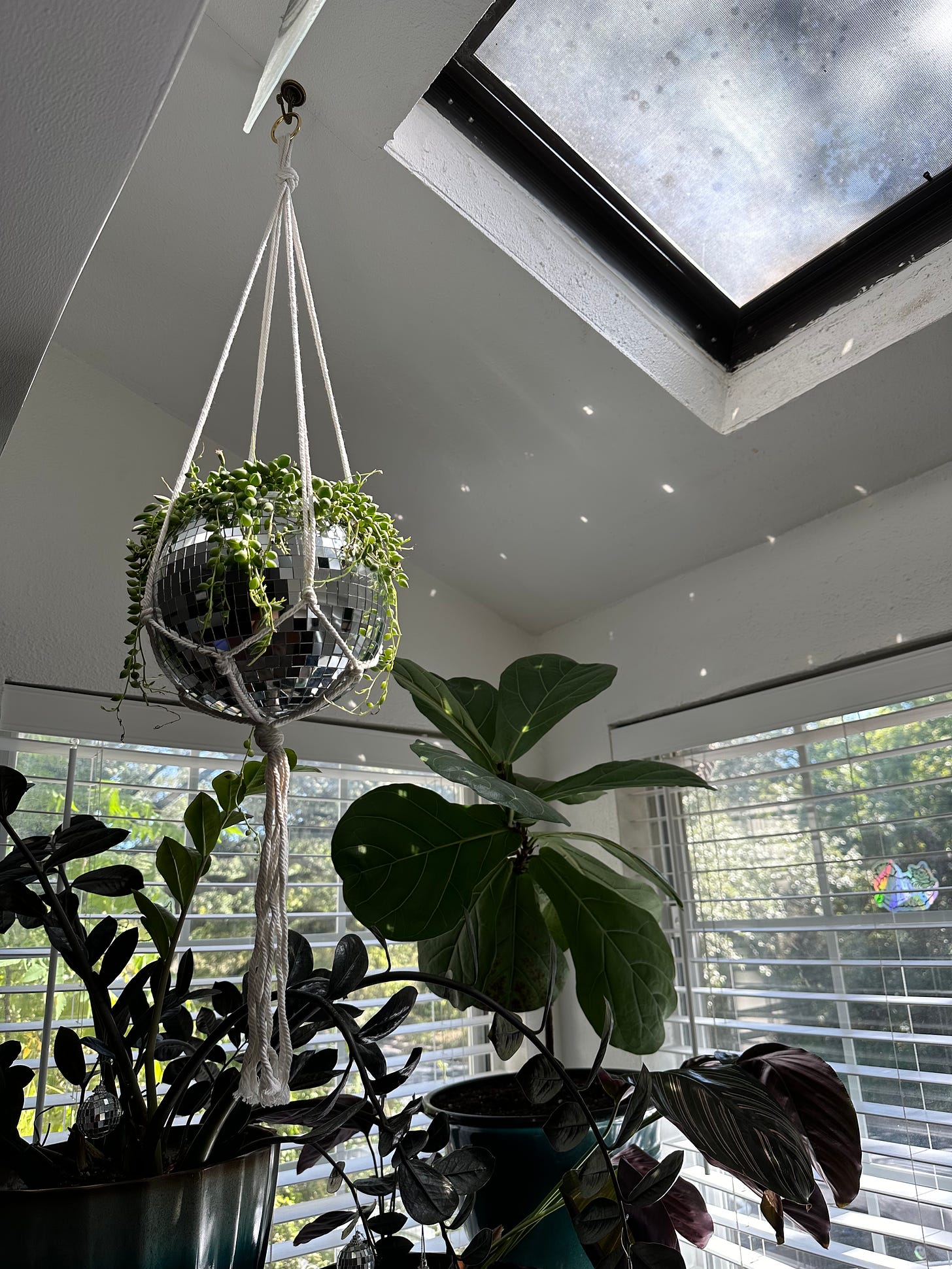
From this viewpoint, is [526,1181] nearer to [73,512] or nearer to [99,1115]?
[99,1115]

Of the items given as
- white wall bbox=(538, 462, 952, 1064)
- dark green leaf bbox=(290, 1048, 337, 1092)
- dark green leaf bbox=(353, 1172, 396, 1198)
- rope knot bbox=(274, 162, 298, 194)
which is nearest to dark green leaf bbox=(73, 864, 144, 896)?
dark green leaf bbox=(290, 1048, 337, 1092)

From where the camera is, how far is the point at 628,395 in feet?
4.99

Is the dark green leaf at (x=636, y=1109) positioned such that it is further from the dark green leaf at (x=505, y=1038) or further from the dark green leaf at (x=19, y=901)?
the dark green leaf at (x=19, y=901)

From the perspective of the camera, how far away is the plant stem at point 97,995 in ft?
2.55

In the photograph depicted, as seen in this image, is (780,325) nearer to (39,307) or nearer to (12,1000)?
(39,307)

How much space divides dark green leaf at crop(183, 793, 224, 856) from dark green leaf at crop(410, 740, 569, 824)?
1.03 ft

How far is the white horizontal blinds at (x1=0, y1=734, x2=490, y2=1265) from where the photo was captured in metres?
1.47

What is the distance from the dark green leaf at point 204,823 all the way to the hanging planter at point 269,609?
0.27m

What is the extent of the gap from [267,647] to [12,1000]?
3.54 ft

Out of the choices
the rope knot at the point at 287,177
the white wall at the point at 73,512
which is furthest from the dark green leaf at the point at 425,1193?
the white wall at the point at 73,512

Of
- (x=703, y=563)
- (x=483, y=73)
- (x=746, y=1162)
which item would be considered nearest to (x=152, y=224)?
(x=483, y=73)

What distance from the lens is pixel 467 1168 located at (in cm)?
77

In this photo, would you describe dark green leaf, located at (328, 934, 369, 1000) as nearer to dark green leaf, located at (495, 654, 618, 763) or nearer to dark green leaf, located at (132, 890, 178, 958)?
dark green leaf, located at (132, 890, 178, 958)

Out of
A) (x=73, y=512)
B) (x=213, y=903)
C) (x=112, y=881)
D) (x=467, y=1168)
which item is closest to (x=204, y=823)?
(x=112, y=881)
